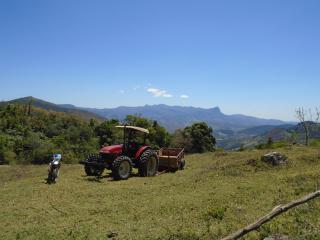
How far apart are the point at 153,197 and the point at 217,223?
12.7ft

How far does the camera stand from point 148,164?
738 inches

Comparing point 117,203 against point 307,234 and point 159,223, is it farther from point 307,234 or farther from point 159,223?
point 307,234

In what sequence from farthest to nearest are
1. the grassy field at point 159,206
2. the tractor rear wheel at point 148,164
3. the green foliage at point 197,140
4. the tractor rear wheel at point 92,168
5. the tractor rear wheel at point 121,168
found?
1. the green foliage at point 197,140
2. the tractor rear wheel at point 148,164
3. the tractor rear wheel at point 92,168
4. the tractor rear wheel at point 121,168
5. the grassy field at point 159,206

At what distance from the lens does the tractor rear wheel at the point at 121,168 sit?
16.9m

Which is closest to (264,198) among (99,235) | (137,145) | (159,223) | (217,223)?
(217,223)

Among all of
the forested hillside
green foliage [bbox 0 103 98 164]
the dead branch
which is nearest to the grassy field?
the dead branch

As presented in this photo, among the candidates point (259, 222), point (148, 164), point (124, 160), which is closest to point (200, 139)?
point (148, 164)

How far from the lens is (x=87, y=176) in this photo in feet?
60.4

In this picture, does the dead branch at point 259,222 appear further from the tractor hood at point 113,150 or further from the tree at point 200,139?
the tree at point 200,139

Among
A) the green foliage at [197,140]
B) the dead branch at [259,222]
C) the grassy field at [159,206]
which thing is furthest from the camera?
the green foliage at [197,140]

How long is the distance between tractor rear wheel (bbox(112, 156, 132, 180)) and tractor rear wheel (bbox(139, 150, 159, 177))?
2.62 ft

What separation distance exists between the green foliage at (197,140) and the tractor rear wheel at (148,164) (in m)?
30.3

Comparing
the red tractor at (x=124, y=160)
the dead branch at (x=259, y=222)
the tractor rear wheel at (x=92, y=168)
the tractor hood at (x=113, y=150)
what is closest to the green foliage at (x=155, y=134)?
the red tractor at (x=124, y=160)

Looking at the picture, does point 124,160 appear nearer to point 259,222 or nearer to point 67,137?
point 259,222
